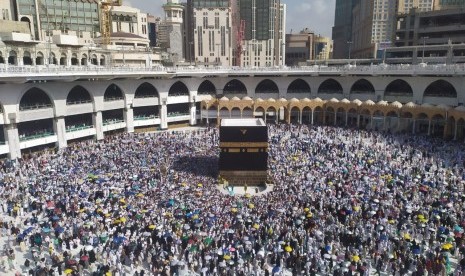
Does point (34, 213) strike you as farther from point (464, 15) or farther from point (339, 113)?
point (464, 15)

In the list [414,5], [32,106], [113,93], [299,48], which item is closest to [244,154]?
[32,106]

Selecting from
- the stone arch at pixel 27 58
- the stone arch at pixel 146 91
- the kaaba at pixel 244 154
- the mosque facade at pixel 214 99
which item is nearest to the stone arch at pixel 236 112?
the mosque facade at pixel 214 99

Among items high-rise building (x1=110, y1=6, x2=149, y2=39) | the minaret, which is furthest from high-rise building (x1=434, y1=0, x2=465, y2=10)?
high-rise building (x1=110, y1=6, x2=149, y2=39)

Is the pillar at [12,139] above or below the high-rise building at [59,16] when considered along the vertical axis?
below

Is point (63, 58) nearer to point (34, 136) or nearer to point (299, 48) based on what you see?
point (34, 136)

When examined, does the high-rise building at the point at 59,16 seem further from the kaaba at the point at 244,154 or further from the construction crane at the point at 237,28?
the construction crane at the point at 237,28

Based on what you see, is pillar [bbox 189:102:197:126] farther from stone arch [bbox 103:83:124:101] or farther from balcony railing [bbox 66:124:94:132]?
balcony railing [bbox 66:124:94:132]
